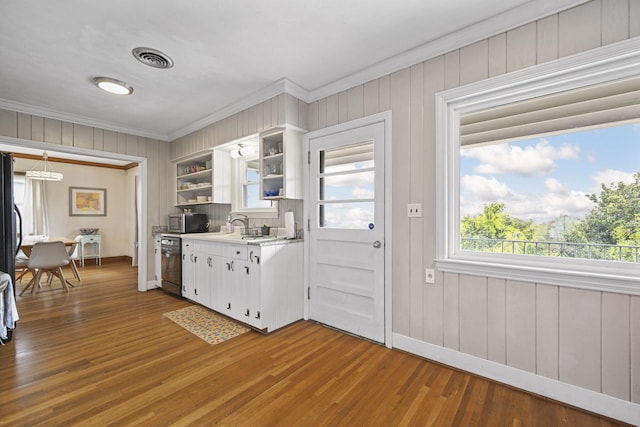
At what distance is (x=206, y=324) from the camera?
10.1ft

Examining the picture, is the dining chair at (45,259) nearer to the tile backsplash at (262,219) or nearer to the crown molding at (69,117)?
the crown molding at (69,117)

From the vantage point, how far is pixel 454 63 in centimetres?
221

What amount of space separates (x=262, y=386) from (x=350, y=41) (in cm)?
274

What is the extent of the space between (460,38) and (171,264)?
14.5 ft

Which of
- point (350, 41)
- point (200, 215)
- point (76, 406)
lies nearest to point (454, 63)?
point (350, 41)

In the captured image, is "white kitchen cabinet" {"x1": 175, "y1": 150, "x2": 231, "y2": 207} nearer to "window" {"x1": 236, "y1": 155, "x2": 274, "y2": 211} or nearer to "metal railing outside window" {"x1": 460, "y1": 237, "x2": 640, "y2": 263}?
"window" {"x1": 236, "y1": 155, "x2": 274, "y2": 211}

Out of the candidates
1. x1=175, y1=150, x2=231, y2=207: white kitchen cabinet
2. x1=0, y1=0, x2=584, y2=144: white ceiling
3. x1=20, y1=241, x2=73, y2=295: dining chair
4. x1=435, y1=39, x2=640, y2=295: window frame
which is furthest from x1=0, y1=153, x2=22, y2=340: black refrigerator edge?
x1=435, y1=39, x2=640, y2=295: window frame

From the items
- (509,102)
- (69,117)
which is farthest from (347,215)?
(69,117)

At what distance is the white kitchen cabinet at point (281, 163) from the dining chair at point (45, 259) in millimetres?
3883

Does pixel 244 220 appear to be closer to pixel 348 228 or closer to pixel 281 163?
pixel 281 163

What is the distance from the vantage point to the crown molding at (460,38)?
183 cm

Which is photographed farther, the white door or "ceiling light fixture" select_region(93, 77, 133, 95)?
"ceiling light fixture" select_region(93, 77, 133, 95)

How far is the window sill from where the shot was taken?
5.34 ft

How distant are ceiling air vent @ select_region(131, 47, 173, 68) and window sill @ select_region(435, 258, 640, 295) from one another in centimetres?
299
